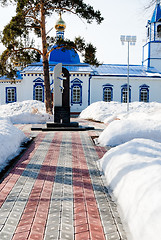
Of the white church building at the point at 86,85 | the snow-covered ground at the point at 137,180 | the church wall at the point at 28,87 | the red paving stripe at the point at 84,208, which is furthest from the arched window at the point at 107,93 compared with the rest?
the red paving stripe at the point at 84,208

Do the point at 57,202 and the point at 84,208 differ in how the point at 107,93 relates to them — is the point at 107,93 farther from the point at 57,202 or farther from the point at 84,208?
the point at 84,208

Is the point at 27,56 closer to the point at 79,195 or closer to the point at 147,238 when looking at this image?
the point at 79,195

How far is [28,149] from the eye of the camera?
6.84 m

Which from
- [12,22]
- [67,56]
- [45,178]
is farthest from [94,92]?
[45,178]

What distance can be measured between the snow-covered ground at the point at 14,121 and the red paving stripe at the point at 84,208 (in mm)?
1713

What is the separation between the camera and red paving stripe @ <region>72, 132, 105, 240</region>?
2.62 m

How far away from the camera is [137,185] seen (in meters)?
3.25

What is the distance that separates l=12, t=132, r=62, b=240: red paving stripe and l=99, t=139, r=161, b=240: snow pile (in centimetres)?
98

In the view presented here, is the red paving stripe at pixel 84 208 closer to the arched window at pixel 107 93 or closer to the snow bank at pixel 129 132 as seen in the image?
the snow bank at pixel 129 132

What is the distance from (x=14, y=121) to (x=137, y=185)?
11731mm

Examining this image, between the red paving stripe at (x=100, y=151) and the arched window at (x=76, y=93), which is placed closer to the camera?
the red paving stripe at (x=100, y=151)

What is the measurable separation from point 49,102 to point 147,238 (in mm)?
14307

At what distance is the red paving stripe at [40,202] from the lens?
106 inches

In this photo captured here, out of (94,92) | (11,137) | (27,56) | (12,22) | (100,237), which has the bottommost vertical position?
(100,237)
